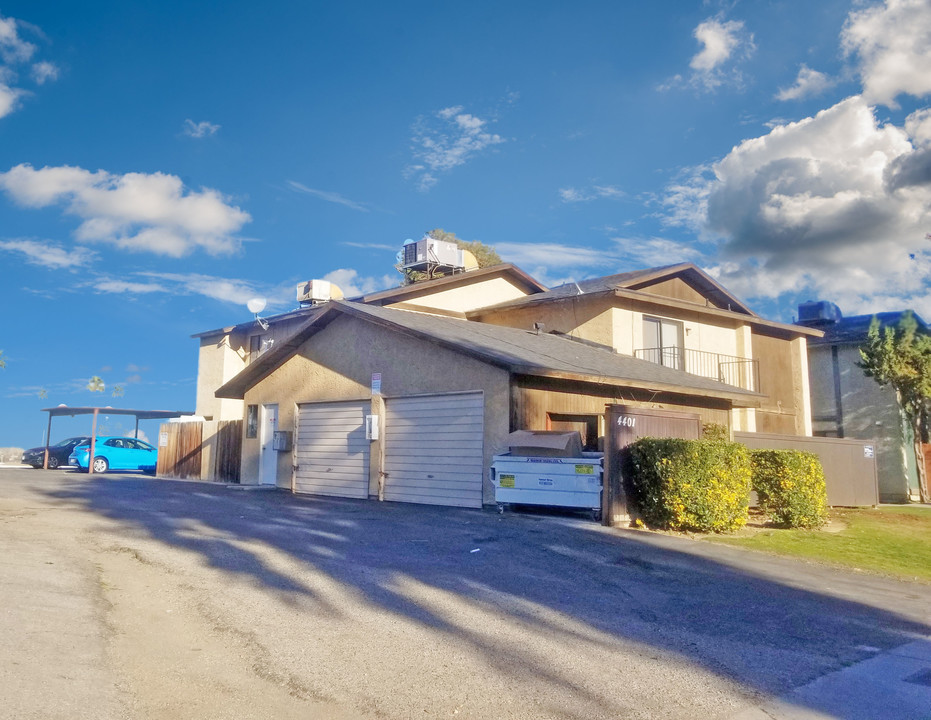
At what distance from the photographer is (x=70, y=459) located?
1121 inches

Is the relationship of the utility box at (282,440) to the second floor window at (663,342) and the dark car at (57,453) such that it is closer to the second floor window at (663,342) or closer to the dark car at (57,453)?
the second floor window at (663,342)

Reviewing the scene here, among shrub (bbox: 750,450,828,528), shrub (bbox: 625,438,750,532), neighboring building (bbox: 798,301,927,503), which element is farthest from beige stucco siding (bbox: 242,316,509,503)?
neighboring building (bbox: 798,301,927,503)

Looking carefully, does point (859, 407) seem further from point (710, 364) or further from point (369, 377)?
point (369, 377)

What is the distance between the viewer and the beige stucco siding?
14367 millimetres

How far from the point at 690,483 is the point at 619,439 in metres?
1.26

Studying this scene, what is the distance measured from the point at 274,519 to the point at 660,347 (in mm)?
15062

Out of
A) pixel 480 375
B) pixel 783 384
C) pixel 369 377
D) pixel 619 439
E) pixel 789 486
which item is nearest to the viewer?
pixel 619 439

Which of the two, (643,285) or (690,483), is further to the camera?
(643,285)

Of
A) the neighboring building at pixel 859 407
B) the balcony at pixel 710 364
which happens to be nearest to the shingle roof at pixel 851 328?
the neighboring building at pixel 859 407

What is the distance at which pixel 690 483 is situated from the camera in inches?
459

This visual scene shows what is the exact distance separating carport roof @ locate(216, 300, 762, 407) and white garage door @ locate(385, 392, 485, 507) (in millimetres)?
1172

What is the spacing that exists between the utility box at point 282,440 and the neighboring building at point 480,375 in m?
0.14

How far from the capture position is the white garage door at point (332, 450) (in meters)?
17.4

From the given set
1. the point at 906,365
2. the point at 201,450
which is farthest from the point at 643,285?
the point at 201,450
